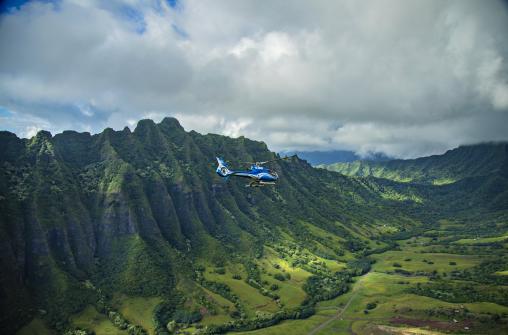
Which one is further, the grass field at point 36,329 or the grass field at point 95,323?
the grass field at point 95,323

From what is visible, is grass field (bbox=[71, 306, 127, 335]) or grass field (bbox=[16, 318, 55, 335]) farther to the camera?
grass field (bbox=[71, 306, 127, 335])

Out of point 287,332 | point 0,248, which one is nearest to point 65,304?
point 0,248

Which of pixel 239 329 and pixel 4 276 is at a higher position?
pixel 4 276

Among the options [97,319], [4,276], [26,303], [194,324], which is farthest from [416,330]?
[4,276]

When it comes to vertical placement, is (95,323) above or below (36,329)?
below

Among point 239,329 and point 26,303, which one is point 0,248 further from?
point 239,329

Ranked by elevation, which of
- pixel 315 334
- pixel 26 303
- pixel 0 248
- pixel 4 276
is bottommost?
pixel 315 334

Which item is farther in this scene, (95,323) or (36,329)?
(95,323)

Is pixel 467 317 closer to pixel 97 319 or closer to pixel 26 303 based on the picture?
pixel 97 319

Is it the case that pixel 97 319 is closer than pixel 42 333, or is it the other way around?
pixel 42 333
